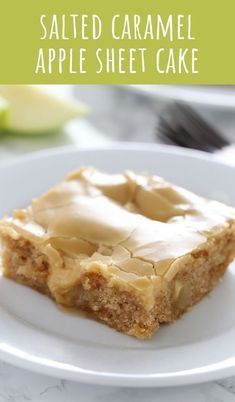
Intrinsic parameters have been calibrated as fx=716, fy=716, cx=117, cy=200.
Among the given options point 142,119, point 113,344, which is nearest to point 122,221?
point 113,344

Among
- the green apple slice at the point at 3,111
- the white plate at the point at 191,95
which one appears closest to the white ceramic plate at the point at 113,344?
the green apple slice at the point at 3,111

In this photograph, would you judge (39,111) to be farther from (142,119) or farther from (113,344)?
(113,344)

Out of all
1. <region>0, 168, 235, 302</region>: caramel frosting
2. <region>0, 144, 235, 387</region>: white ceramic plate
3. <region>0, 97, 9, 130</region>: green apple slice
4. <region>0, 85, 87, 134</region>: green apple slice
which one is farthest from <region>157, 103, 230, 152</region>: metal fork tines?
<region>0, 144, 235, 387</region>: white ceramic plate

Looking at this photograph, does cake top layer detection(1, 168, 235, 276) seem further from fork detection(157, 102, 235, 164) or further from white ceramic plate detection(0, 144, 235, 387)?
fork detection(157, 102, 235, 164)

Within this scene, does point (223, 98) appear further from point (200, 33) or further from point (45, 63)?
point (45, 63)

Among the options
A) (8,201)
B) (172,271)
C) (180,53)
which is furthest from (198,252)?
(180,53)

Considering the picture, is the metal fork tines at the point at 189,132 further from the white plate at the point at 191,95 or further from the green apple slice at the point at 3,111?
the green apple slice at the point at 3,111
